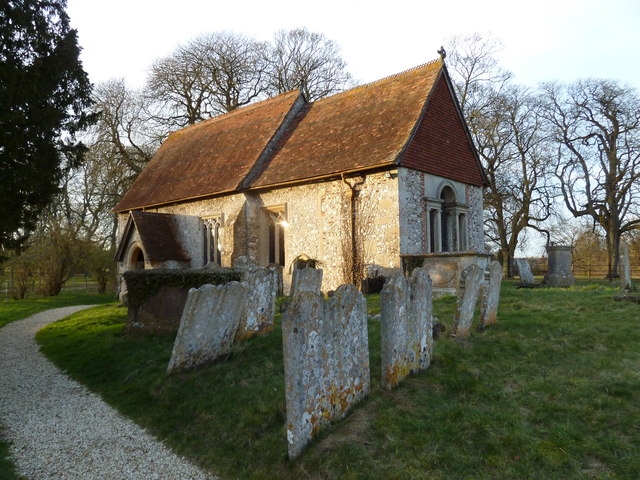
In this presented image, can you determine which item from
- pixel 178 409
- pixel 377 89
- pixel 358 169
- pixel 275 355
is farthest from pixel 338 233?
pixel 178 409

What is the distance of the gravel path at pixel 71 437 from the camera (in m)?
4.43

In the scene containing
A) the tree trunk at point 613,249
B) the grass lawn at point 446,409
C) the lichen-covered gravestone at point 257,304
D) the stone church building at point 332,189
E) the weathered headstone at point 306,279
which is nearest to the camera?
the grass lawn at point 446,409

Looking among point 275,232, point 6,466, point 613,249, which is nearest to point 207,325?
point 6,466

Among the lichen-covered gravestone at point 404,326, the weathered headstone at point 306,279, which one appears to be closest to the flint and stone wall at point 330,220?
the weathered headstone at point 306,279

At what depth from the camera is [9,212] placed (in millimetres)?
9594

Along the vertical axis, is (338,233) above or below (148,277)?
above

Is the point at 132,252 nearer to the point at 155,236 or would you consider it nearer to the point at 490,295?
the point at 155,236

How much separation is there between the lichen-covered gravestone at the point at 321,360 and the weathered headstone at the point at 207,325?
2.79 meters

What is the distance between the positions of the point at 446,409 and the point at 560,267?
13.4m

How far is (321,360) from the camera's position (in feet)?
14.5

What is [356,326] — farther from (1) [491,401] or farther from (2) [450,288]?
(2) [450,288]

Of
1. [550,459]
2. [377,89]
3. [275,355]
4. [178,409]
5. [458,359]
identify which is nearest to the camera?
[550,459]

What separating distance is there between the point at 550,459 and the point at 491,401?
1.15 meters

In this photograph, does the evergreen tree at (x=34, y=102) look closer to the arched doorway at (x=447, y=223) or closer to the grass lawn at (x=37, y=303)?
the grass lawn at (x=37, y=303)
